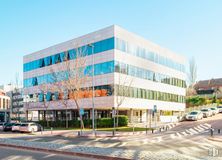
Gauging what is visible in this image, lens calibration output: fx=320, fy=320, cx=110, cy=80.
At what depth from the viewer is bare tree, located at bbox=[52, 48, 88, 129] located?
48.0 meters

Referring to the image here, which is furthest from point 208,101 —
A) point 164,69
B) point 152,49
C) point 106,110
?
point 106,110

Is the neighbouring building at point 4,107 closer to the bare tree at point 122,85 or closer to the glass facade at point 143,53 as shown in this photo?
the glass facade at point 143,53

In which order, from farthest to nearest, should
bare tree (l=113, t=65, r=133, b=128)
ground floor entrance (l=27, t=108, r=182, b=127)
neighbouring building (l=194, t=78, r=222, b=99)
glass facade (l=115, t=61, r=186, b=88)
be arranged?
neighbouring building (l=194, t=78, r=222, b=99) < ground floor entrance (l=27, t=108, r=182, b=127) < glass facade (l=115, t=61, r=186, b=88) < bare tree (l=113, t=65, r=133, b=128)

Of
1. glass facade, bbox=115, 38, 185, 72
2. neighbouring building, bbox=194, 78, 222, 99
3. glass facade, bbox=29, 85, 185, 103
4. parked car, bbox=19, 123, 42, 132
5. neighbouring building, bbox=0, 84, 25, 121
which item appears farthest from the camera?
neighbouring building, bbox=194, 78, 222, 99

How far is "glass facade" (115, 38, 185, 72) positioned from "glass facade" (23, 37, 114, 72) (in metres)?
1.81

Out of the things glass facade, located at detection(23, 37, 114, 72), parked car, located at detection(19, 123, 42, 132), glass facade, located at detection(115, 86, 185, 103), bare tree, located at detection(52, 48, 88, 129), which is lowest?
parked car, located at detection(19, 123, 42, 132)

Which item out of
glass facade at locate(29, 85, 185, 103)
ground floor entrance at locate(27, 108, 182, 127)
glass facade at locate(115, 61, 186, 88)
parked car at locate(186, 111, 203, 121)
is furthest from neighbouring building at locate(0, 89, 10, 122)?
parked car at locate(186, 111, 203, 121)

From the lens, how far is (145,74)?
57.3m

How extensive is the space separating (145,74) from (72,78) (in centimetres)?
1499

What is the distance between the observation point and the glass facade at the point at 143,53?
167 ft

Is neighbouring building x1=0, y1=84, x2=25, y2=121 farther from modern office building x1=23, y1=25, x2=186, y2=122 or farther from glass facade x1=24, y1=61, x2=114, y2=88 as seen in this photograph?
glass facade x1=24, y1=61, x2=114, y2=88

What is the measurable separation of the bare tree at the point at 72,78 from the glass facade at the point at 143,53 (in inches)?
254

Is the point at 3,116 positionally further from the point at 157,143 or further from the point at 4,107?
the point at 157,143

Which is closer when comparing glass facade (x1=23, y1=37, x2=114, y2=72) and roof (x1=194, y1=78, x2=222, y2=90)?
glass facade (x1=23, y1=37, x2=114, y2=72)
